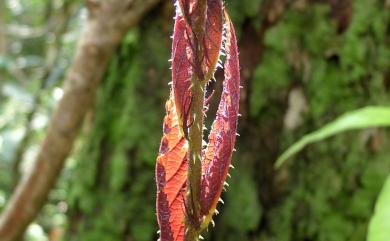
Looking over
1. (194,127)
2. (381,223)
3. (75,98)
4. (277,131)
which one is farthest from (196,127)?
(75,98)

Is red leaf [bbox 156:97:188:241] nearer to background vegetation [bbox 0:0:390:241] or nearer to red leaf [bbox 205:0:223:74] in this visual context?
red leaf [bbox 205:0:223:74]

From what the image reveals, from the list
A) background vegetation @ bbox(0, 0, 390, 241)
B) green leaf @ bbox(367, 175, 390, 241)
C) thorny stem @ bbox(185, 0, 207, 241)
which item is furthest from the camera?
background vegetation @ bbox(0, 0, 390, 241)

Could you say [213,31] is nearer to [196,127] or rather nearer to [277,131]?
[196,127]

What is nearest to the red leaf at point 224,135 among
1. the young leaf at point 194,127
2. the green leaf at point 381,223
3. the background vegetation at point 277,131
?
the young leaf at point 194,127

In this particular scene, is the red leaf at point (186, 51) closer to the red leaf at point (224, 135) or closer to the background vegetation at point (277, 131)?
the red leaf at point (224, 135)

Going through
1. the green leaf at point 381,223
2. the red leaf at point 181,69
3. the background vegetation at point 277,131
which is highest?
the background vegetation at point 277,131

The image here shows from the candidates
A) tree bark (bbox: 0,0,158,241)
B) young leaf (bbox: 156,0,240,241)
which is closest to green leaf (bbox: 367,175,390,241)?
young leaf (bbox: 156,0,240,241)
